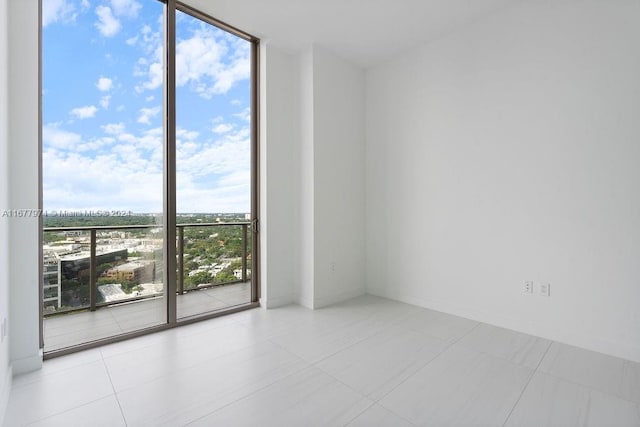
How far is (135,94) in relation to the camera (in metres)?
2.68

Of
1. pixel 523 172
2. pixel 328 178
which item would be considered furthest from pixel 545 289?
pixel 328 178

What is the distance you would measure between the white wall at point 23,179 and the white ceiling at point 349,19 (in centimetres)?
134

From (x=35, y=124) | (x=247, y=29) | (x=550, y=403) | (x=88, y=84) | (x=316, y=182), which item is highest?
(x=247, y=29)

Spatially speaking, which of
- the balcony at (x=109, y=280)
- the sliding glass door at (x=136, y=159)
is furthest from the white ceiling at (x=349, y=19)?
the balcony at (x=109, y=280)

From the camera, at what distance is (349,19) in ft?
9.57

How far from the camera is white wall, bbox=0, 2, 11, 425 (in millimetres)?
1681

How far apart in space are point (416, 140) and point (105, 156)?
10.1 ft

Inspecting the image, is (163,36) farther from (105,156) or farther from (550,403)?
(550,403)

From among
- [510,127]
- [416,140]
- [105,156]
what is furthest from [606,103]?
[105,156]

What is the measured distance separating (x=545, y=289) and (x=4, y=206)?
12.8ft

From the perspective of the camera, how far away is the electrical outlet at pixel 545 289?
250cm

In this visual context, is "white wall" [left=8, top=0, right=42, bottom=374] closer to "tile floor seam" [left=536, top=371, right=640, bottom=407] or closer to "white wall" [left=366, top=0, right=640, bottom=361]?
"white wall" [left=366, top=0, right=640, bottom=361]

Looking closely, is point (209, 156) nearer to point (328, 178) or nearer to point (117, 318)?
point (328, 178)

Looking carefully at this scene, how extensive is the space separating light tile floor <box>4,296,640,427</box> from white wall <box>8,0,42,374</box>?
239 millimetres
